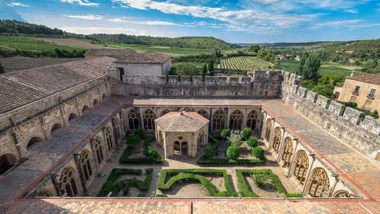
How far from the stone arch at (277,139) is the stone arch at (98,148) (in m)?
22.5

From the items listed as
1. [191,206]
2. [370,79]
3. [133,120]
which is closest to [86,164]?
[133,120]

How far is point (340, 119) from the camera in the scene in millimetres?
17953

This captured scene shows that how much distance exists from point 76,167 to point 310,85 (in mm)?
62199

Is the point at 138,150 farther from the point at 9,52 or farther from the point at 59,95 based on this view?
the point at 9,52

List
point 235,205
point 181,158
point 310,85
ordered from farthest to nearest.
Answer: point 310,85, point 181,158, point 235,205

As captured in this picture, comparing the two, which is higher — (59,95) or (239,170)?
(59,95)

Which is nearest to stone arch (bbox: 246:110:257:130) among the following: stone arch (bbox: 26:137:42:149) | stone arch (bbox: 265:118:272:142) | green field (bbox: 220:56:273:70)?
stone arch (bbox: 265:118:272:142)

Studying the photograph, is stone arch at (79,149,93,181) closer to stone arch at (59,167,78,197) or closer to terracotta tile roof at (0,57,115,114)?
stone arch at (59,167,78,197)

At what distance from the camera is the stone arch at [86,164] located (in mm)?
17761

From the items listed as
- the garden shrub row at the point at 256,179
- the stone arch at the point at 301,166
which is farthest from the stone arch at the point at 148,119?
the stone arch at the point at 301,166

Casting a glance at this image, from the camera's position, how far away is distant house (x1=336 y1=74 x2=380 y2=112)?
127 feet

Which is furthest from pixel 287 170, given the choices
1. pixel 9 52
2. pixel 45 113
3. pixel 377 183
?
pixel 9 52

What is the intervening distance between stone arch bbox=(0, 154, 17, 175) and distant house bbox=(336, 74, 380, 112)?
59.4 meters

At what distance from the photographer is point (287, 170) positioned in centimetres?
2098
